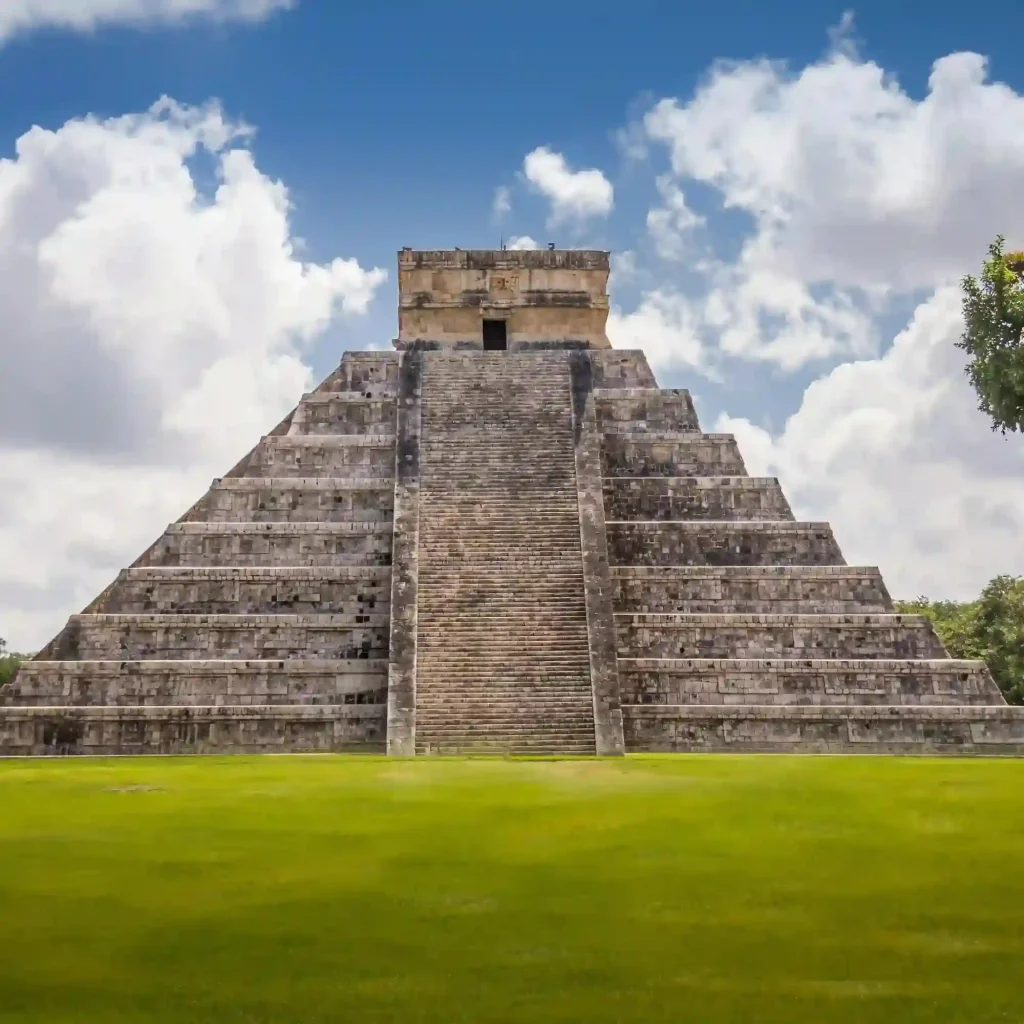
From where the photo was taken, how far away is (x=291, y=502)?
65.0 ft

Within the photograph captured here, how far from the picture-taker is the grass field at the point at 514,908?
385cm

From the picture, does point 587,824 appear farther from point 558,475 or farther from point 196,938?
point 558,475

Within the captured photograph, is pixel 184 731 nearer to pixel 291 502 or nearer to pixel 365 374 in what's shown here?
pixel 291 502

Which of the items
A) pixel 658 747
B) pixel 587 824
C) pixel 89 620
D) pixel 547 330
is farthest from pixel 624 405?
pixel 587 824

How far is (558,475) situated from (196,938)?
50.8 ft

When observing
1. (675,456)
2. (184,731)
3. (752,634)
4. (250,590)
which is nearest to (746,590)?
(752,634)

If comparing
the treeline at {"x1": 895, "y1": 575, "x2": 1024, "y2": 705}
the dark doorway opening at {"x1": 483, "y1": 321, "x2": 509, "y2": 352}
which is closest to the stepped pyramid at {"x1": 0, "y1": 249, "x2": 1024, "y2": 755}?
the dark doorway opening at {"x1": 483, "y1": 321, "x2": 509, "y2": 352}

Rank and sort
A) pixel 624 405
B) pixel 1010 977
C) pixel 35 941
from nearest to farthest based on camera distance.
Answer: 1. pixel 1010 977
2. pixel 35 941
3. pixel 624 405

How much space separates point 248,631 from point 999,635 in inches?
856

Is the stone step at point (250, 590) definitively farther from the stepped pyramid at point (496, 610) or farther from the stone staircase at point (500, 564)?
the stone staircase at point (500, 564)

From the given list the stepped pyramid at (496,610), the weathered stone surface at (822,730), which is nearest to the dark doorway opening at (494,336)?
the stepped pyramid at (496,610)

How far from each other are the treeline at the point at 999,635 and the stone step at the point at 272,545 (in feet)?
54.6

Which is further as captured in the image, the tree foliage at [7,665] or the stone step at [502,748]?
the tree foliage at [7,665]

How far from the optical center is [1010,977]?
402cm
